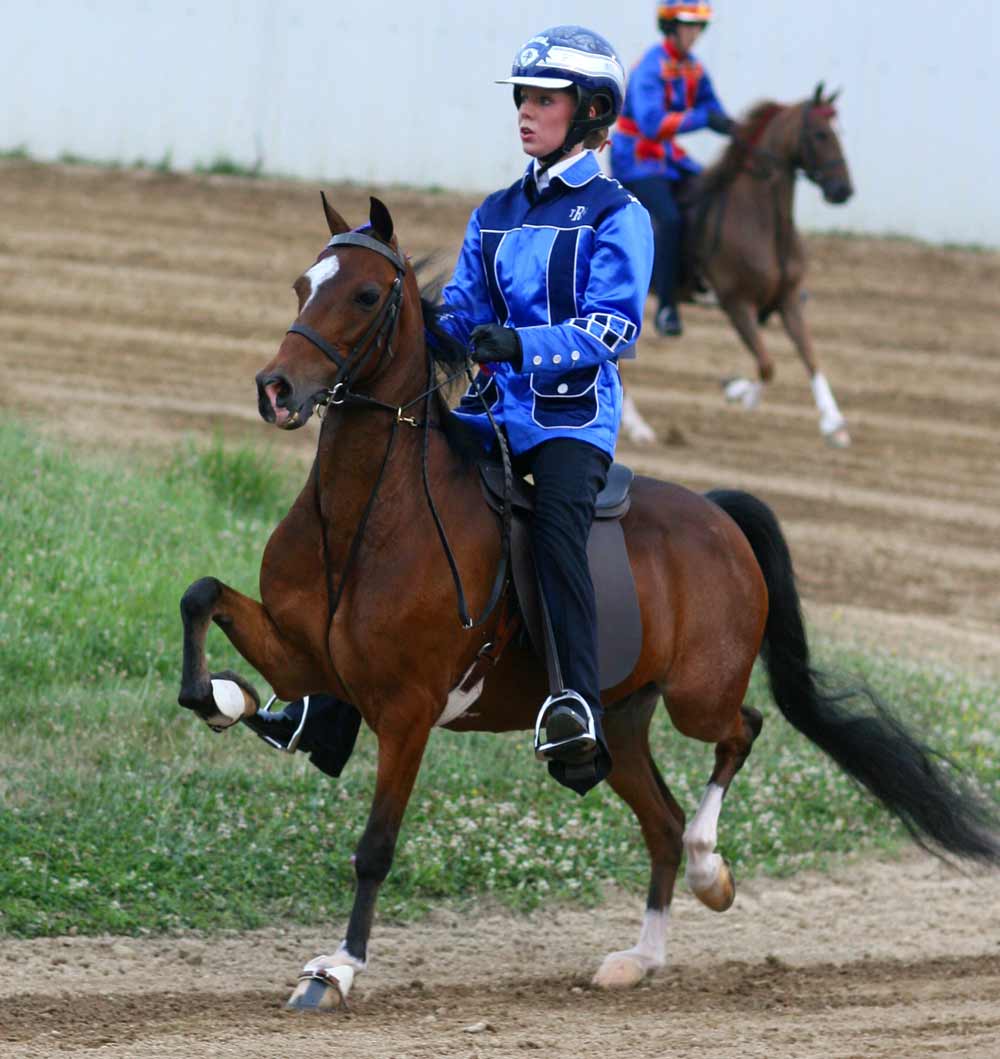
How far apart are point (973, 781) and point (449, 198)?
40.8 ft

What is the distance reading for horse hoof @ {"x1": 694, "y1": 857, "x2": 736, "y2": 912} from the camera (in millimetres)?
6273

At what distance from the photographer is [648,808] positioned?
6473 mm

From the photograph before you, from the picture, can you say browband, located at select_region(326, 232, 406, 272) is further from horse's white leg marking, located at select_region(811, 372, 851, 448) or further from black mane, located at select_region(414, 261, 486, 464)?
horse's white leg marking, located at select_region(811, 372, 851, 448)

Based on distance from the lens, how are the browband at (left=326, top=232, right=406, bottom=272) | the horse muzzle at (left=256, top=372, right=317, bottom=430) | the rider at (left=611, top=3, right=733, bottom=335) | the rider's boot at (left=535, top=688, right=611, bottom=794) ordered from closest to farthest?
1. the horse muzzle at (left=256, top=372, right=317, bottom=430)
2. the browband at (left=326, top=232, right=406, bottom=272)
3. the rider's boot at (left=535, top=688, right=611, bottom=794)
4. the rider at (left=611, top=3, right=733, bottom=335)

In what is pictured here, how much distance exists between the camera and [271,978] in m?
5.95

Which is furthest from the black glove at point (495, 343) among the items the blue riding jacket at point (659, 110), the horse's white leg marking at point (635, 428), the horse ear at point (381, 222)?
the blue riding jacket at point (659, 110)

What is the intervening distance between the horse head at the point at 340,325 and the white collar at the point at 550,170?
56 cm

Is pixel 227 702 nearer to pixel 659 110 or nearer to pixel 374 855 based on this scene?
pixel 374 855

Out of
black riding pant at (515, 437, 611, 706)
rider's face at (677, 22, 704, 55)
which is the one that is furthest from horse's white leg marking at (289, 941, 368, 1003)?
rider's face at (677, 22, 704, 55)

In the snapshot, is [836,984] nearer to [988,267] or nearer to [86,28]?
[988,267]

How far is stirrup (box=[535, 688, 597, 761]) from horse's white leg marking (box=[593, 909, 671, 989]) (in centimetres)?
98

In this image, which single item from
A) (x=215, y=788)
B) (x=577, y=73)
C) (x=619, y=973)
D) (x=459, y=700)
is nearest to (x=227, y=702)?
(x=459, y=700)

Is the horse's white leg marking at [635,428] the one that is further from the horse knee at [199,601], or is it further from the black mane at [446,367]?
the horse knee at [199,601]

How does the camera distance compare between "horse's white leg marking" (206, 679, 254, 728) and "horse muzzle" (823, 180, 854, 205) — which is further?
"horse muzzle" (823, 180, 854, 205)
